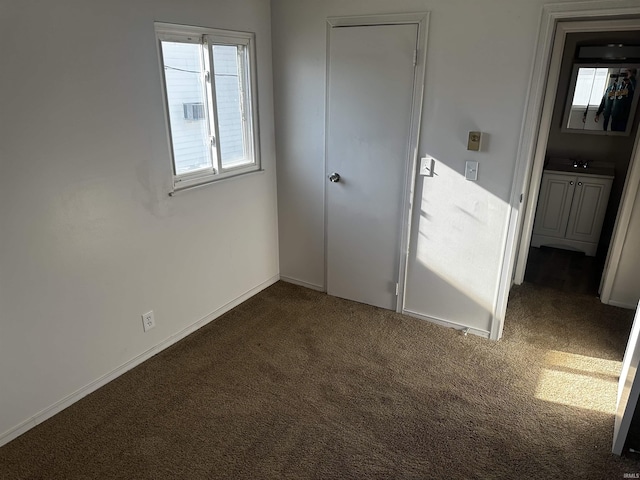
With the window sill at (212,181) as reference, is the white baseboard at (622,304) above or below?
below

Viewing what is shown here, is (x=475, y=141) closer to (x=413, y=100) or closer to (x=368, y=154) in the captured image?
(x=413, y=100)

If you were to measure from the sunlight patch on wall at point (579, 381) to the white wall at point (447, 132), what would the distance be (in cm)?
49

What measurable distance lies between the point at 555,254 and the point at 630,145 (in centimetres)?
122

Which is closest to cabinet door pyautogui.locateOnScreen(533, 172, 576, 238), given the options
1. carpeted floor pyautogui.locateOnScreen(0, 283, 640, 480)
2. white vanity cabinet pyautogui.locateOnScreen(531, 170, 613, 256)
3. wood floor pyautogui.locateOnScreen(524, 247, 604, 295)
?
white vanity cabinet pyautogui.locateOnScreen(531, 170, 613, 256)

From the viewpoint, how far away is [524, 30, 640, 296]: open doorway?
4.02 m

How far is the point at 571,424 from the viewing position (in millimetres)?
2256

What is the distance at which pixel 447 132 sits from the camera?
110 inches

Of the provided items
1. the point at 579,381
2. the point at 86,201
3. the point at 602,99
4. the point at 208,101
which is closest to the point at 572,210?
the point at 602,99

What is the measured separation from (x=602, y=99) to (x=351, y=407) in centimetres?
376

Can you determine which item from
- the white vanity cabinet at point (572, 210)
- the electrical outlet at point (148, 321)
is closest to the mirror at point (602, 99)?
the white vanity cabinet at point (572, 210)

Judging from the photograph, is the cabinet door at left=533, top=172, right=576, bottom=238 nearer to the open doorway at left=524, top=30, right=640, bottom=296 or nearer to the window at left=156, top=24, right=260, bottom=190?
the open doorway at left=524, top=30, right=640, bottom=296

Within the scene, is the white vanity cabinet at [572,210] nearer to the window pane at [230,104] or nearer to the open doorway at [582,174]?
the open doorway at [582,174]

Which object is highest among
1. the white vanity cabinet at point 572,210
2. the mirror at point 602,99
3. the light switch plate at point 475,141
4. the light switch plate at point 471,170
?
the mirror at point 602,99

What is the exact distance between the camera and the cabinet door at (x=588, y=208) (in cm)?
407
